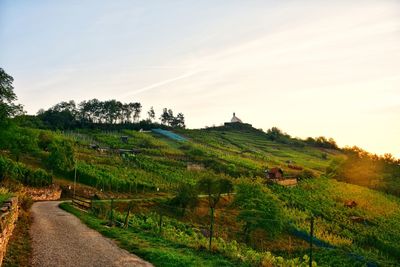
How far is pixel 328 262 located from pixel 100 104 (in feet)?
448

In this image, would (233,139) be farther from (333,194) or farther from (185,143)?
(333,194)

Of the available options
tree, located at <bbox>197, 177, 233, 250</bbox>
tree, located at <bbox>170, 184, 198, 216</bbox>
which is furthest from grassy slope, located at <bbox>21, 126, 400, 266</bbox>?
tree, located at <bbox>170, 184, 198, 216</bbox>

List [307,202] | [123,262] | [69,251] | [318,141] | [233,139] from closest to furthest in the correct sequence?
[123,262] → [69,251] → [307,202] → [233,139] → [318,141]

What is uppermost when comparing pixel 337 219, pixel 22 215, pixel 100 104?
pixel 100 104

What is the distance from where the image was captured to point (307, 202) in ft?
217

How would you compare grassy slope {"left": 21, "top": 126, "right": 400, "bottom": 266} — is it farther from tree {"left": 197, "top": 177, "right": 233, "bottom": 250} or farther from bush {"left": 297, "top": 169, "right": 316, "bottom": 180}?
tree {"left": 197, "top": 177, "right": 233, "bottom": 250}

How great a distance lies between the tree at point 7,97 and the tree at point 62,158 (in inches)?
431

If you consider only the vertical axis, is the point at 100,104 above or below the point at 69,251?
above

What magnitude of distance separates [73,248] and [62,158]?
4219 cm

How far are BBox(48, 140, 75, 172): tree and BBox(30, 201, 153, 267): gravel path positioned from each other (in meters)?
34.7

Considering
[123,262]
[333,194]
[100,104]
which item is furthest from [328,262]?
[100,104]

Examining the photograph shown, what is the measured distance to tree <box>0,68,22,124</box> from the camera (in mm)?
43094

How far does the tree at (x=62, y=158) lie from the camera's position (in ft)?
181

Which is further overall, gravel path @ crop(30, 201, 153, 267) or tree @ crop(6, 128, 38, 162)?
tree @ crop(6, 128, 38, 162)
